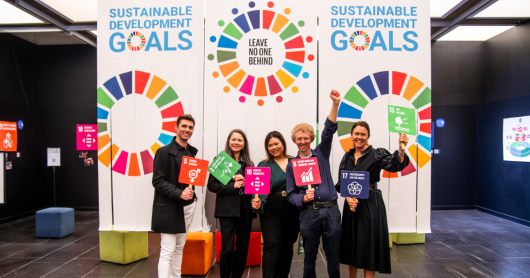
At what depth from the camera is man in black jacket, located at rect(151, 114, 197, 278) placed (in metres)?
2.39

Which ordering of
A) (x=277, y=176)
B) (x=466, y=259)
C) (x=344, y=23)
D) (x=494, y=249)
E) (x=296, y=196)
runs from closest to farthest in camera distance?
1. (x=296, y=196)
2. (x=277, y=176)
3. (x=344, y=23)
4. (x=466, y=259)
5. (x=494, y=249)

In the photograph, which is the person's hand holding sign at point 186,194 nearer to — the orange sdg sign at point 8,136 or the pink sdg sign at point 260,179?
the pink sdg sign at point 260,179

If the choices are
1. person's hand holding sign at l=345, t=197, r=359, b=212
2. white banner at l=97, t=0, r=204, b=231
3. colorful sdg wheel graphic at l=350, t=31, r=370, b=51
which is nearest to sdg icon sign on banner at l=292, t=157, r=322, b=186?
person's hand holding sign at l=345, t=197, r=359, b=212

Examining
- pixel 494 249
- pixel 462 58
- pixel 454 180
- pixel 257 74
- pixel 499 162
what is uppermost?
pixel 462 58

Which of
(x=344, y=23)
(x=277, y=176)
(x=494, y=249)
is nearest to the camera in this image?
(x=277, y=176)

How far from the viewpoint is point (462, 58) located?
6363 mm

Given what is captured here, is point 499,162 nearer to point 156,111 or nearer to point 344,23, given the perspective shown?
point 344,23

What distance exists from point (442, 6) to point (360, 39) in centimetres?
272

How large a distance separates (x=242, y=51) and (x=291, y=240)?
1962mm

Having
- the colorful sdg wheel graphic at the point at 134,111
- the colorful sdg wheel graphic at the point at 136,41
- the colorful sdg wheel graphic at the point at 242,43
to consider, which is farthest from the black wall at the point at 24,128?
the colorful sdg wheel graphic at the point at 242,43

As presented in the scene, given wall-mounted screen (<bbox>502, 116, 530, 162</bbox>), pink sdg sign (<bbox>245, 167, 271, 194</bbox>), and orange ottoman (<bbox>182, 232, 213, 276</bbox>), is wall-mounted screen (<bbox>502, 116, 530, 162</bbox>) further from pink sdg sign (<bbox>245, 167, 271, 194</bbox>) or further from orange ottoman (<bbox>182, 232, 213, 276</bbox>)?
orange ottoman (<bbox>182, 232, 213, 276</bbox>)

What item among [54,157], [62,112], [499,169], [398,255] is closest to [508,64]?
[499,169]

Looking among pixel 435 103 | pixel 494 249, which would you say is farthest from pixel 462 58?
pixel 494 249

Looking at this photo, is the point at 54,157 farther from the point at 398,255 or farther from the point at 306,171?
the point at 398,255
